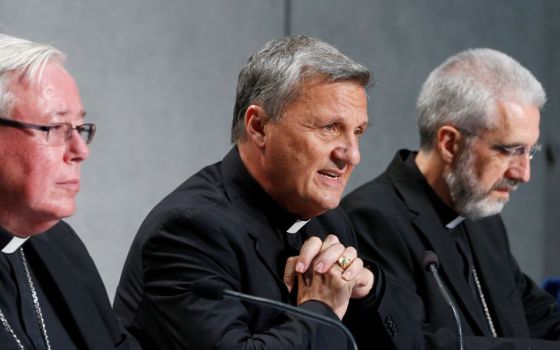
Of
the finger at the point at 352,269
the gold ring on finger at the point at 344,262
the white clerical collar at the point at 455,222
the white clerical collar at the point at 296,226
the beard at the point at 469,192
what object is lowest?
the white clerical collar at the point at 455,222

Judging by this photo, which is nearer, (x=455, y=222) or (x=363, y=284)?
(x=363, y=284)

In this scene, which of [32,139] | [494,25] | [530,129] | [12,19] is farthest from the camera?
[494,25]

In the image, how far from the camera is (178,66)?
464 cm

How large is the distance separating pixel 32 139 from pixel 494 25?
13.8 feet

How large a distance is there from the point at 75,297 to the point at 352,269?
0.69m

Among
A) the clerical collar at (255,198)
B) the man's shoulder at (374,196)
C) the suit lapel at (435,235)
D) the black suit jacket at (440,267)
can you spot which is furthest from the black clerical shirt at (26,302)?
the suit lapel at (435,235)

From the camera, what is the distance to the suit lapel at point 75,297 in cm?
252

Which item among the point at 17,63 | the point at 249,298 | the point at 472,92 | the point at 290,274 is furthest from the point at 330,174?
the point at 472,92

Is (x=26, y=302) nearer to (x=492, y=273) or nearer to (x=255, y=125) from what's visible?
(x=255, y=125)

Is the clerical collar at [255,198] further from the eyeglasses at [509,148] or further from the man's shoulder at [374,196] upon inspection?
the eyeglasses at [509,148]

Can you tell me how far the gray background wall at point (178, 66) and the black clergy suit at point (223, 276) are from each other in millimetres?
1472

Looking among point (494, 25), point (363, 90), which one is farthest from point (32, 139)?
point (494, 25)

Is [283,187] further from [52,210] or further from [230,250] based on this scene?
[52,210]

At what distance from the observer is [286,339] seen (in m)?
2.55
